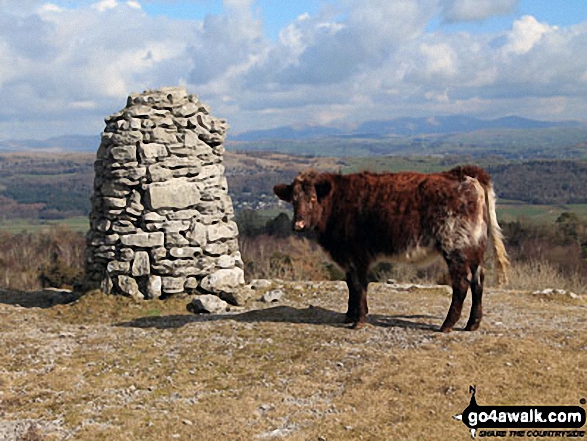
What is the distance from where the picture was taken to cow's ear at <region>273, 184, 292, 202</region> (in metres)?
10.5

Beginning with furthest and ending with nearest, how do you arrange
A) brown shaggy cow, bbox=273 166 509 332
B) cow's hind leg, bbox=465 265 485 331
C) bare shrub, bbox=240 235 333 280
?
bare shrub, bbox=240 235 333 280
cow's hind leg, bbox=465 265 485 331
brown shaggy cow, bbox=273 166 509 332

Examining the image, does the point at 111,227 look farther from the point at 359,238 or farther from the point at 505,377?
the point at 505,377

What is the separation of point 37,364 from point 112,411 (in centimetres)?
250

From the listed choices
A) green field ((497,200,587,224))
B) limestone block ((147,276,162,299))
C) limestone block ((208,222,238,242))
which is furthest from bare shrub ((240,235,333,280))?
green field ((497,200,587,224))

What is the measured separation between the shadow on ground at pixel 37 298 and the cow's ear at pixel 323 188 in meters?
6.66

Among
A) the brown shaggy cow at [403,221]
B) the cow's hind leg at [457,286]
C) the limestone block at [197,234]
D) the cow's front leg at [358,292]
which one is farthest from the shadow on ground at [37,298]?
the cow's hind leg at [457,286]

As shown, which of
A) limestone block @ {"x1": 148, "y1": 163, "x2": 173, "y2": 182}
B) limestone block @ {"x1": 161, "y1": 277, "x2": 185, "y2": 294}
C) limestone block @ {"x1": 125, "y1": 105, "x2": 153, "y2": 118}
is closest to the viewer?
limestone block @ {"x1": 161, "y1": 277, "x2": 185, "y2": 294}

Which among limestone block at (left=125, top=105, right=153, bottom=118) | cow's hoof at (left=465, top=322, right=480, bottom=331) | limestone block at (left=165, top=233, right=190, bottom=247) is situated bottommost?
cow's hoof at (left=465, top=322, right=480, bottom=331)

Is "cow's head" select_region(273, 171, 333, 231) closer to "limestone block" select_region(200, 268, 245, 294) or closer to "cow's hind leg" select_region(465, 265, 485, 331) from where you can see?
"cow's hind leg" select_region(465, 265, 485, 331)

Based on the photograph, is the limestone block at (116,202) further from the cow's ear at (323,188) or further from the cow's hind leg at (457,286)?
the cow's hind leg at (457,286)

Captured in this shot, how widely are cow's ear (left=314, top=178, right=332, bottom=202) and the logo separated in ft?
14.4

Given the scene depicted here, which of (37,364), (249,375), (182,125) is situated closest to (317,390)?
(249,375)

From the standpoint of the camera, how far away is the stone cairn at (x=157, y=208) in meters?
12.7

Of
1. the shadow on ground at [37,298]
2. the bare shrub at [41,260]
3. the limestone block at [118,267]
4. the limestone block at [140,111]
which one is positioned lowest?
the bare shrub at [41,260]
